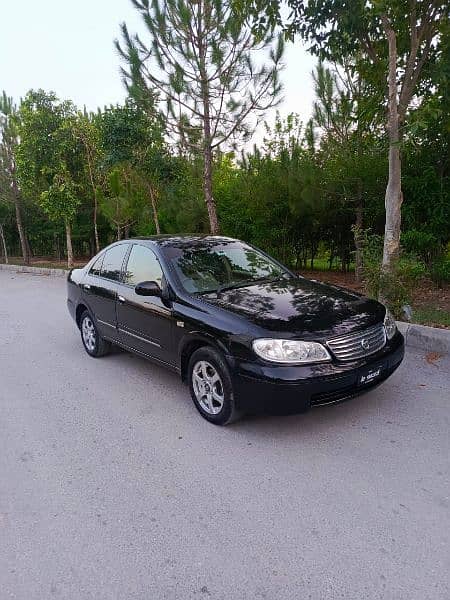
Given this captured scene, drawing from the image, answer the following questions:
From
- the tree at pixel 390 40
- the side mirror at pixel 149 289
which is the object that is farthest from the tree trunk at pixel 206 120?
the side mirror at pixel 149 289

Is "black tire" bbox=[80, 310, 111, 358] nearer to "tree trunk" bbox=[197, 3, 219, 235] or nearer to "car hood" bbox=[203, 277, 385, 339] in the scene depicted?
"car hood" bbox=[203, 277, 385, 339]

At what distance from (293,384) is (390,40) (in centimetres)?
539

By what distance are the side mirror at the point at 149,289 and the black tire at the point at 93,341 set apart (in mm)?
1500

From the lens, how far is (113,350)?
564cm

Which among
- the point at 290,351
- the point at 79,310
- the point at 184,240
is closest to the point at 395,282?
the point at 184,240

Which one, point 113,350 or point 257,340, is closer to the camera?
point 257,340

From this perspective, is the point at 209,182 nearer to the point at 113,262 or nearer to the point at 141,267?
the point at 113,262

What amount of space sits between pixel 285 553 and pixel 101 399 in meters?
2.56

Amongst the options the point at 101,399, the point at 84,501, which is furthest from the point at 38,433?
the point at 84,501

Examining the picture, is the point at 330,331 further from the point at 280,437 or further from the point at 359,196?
the point at 359,196

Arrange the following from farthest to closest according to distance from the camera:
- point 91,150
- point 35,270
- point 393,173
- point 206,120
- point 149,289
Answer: point 35,270
point 91,150
point 206,120
point 393,173
point 149,289

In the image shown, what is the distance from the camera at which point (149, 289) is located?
4.13m

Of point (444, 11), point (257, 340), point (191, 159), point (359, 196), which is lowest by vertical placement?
point (257, 340)

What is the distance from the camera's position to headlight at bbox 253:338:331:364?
3234mm
